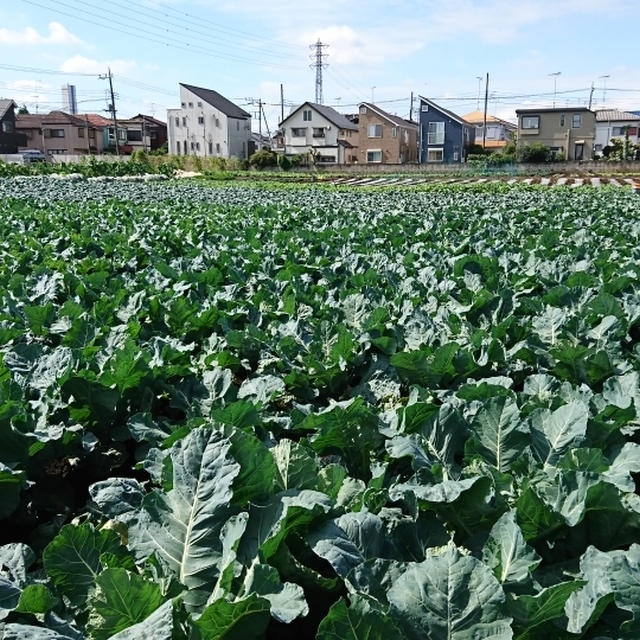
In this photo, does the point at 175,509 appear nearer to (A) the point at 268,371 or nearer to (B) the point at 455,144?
(A) the point at 268,371

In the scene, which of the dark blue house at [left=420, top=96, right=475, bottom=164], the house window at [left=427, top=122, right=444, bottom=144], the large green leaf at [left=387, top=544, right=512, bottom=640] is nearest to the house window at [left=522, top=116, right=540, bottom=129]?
the dark blue house at [left=420, top=96, right=475, bottom=164]

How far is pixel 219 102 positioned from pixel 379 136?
23852 mm

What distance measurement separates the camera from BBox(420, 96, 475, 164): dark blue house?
7769 cm

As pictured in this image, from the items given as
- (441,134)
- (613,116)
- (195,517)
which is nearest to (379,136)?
(441,134)

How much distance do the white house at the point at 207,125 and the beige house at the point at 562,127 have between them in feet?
120

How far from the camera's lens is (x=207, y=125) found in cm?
8694

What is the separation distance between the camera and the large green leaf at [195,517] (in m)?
1.77

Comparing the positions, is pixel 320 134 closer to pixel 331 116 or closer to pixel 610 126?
pixel 331 116

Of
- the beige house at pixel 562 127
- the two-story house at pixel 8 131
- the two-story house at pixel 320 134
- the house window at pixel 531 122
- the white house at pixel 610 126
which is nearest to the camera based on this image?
the beige house at pixel 562 127

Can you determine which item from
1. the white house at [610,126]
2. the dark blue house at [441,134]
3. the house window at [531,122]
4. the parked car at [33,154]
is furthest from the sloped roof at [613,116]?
the parked car at [33,154]

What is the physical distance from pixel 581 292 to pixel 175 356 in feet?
10.5

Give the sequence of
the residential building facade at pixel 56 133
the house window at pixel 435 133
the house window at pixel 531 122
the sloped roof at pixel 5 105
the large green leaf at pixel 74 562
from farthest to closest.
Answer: the residential building facade at pixel 56 133, the sloped roof at pixel 5 105, the house window at pixel 435 133, the house window at pixel 531 122, the large green leaf at pixel 74 562

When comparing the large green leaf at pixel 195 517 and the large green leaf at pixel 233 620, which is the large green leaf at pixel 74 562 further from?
the large green leaf at pixel 233 620

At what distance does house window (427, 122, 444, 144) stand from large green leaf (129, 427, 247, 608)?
8106cm
